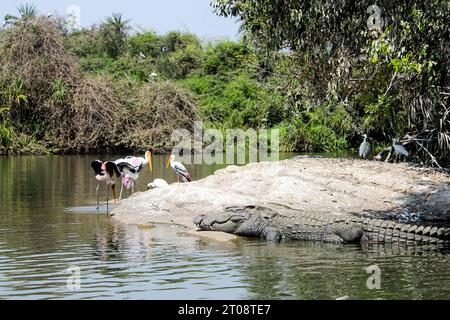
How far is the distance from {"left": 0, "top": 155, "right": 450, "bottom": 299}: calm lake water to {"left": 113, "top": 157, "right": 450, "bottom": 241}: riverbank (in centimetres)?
88

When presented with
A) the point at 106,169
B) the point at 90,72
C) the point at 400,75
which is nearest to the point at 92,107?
the point at 90,72

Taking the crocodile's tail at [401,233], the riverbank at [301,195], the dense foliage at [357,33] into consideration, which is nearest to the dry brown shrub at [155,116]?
the riverbank at [301,195]

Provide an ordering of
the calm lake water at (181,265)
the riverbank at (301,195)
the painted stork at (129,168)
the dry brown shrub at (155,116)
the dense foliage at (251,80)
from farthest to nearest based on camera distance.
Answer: the dry brown shrub at (155,116) < the painted stork at (129,168) < the riverbank at (301,195) < the dense foliage at (251,80) < the calm lake water at (181,265)

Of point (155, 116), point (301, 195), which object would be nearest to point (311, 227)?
point (301, 195)

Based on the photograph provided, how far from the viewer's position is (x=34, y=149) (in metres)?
38.9

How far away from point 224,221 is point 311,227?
154cm

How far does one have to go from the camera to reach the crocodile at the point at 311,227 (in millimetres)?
12305

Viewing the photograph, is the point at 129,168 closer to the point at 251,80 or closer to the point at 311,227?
the point at 311,227

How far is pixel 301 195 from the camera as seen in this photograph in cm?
1544

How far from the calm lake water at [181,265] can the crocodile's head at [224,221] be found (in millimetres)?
504

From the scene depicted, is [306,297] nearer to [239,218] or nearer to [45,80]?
[239,218]

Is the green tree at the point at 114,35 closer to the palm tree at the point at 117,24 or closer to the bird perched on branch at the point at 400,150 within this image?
the palm tree at the point at 117,24

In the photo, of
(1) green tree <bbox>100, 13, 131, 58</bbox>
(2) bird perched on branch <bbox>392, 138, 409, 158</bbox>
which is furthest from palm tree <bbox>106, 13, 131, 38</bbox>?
(2) bird perched on branch <bbox>392, 138, 409, 158</bbox>

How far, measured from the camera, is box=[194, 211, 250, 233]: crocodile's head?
524 inches
